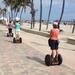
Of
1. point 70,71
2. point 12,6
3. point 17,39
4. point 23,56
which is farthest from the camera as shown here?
point 12,6

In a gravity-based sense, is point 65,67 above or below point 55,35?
below

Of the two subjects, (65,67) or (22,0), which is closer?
(65,67)

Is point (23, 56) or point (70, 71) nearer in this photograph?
point (70, 71)

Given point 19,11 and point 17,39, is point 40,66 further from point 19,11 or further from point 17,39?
point 19,11

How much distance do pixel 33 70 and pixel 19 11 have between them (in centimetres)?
7417

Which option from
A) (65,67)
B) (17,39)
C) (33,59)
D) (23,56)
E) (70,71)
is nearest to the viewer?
(70,71)

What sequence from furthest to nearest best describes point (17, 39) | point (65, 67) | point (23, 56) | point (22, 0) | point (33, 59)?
point (22, 0)
point (17, 39)
point (23, 56)
point (33, 59)
point (65, 67)

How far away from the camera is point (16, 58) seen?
15.1 m

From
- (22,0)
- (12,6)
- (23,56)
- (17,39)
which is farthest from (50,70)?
(12,6)

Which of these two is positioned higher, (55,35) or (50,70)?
(55,35)

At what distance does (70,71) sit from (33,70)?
4.32 feet

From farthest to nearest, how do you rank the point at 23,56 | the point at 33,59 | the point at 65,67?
the point at 23,56 < the point at 33,59 < the point at 65,67

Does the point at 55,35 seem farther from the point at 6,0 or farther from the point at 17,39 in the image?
the point at 6,0

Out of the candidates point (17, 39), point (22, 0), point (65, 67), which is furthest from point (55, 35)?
point (22, 0)
